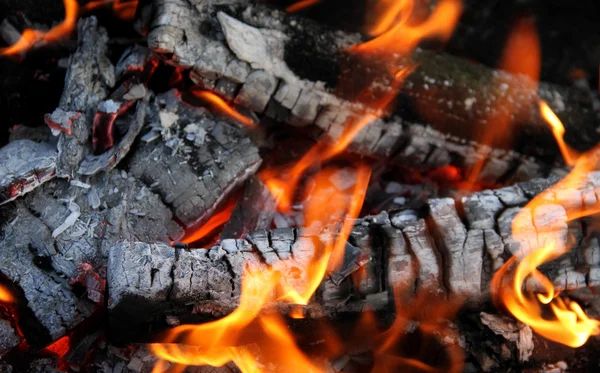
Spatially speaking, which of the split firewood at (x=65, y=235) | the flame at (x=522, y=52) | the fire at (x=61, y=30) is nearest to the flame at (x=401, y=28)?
the flame at (x=522, y=52)

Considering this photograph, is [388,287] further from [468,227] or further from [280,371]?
[280,371]

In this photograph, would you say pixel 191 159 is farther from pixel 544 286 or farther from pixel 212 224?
pixel 544 286

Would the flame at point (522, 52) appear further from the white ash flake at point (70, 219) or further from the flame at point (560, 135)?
the white ash flake at point (70, 219)

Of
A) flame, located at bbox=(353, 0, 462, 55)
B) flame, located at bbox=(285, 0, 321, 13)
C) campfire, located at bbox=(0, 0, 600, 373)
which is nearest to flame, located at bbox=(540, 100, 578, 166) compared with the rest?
campfire, located at bbox=(0, 0, 600, 373)

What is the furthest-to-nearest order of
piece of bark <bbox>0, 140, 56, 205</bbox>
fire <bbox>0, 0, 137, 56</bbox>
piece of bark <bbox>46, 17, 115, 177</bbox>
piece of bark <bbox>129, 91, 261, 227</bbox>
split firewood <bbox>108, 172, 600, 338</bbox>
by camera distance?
fire <bbox>0, 0, 137, 56</bbox>, piece of bark <bbox>129, 91, 261, 227</bbox>, piece of bark <bbox>46, 17, 115, 177</bbox>, piece of bark <bbox>0, 140, 56, 205</bbox>, split firewood <bbox>108, 172, 600, 338</bbox>

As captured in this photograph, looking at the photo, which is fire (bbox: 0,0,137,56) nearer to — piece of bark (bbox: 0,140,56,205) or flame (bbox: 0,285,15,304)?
piece of bark (bbox: 0,140,56,205)
